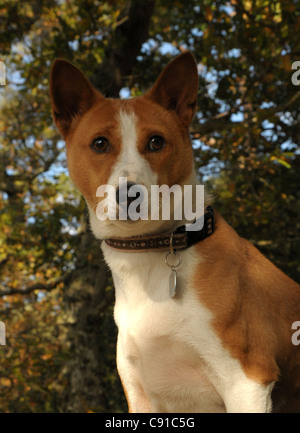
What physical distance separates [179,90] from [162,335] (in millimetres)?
1356

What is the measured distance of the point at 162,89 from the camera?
2.83m

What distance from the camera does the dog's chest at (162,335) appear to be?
247cm

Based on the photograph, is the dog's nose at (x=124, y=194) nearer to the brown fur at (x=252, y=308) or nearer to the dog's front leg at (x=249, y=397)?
the brown fur at (x=252, y=308)

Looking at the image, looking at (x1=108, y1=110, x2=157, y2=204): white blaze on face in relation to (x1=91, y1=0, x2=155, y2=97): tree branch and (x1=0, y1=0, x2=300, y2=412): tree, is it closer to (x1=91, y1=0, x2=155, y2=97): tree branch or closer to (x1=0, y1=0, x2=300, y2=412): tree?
(x1=0, y1=0, x2=300, y2=412): tree

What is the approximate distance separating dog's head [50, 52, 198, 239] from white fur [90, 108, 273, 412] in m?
0.01

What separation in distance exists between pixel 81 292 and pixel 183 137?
376cm

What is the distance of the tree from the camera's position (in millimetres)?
5492

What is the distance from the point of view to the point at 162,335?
2484 millimetres

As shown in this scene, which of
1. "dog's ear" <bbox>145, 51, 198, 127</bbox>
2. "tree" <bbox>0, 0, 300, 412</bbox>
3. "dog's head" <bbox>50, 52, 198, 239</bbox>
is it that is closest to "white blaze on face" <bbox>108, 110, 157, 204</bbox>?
"dog's head" <bbox>50, 52, 198, 239</bbox>

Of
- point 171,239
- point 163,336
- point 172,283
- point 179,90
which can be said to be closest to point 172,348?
point 163,336

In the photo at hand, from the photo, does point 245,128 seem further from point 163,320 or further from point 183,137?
point 163,320

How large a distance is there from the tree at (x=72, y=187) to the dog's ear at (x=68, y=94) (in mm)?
2646

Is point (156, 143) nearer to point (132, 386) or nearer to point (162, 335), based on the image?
point (162, 335)
